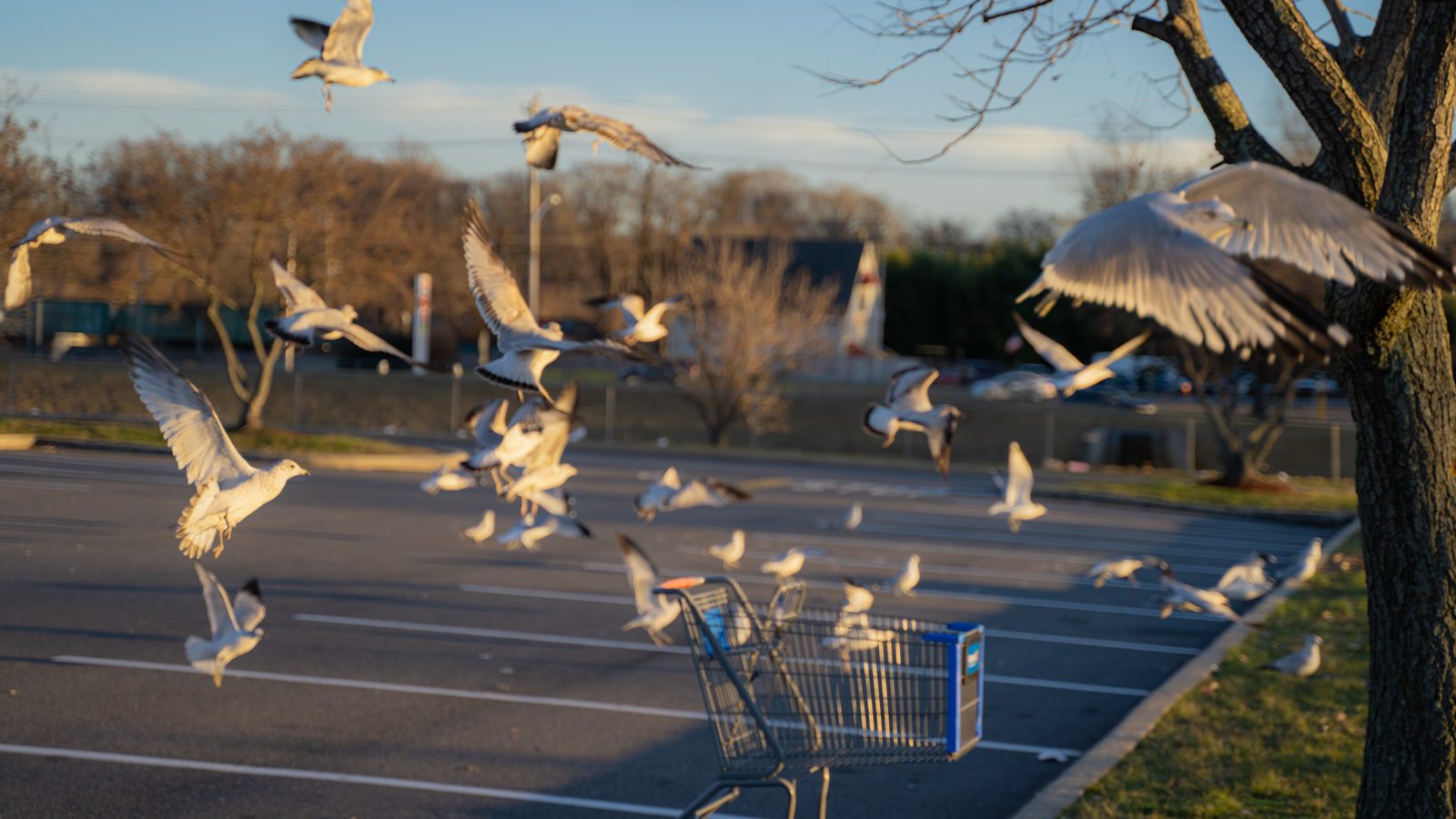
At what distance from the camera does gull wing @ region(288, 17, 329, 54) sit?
5.31 metres

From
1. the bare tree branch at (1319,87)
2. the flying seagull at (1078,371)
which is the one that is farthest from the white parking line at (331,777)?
the bare tree branch at (1319,87)

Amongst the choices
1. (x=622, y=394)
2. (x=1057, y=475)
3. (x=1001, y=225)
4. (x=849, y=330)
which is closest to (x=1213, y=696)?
(x=1057, y=475)

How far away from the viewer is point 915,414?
614 cm

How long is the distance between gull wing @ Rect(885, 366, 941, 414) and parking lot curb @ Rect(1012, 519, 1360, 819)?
192 cm

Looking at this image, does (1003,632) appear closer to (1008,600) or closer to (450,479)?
(1008,600)

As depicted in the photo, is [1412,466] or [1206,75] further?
[1206,75]

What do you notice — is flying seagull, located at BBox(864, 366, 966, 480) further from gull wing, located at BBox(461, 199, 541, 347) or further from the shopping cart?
gull wing, located at BBox(461, 199, 541, 347)

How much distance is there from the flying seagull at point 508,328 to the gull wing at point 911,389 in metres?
1.96

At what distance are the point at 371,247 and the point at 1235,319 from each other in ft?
80.4

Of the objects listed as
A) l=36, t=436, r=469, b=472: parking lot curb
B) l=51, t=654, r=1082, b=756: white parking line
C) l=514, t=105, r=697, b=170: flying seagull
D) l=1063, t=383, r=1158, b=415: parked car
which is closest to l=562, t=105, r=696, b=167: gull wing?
l=514, t=105, r=697, b=170: flying seagull

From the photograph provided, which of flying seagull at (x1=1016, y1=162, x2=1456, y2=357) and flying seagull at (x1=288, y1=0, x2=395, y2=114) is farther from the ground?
flying seagull at (x1=288, y1=0, x2=395, y2=114)

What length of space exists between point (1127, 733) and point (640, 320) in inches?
152

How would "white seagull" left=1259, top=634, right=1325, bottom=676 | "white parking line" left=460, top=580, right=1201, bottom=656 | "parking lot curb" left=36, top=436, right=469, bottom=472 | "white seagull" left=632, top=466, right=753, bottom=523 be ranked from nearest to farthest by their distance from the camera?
"white seagull" left=632, top=466, right=753, bottom=523
"white seagull" left=1259, top=634, right=1325, bottom=676
"white parking line" left=460, top=580, right=1201, bottom=656
"parking lot curb" left=36, top=436, right=469, bottom=472

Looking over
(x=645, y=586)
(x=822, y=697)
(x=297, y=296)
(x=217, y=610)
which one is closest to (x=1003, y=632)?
(x=645, y=586)
